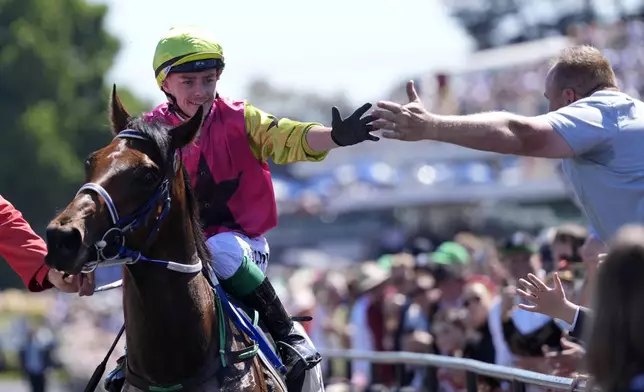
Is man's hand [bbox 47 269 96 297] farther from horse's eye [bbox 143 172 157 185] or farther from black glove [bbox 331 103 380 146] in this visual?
black glove [bbox 331 103 380 146]

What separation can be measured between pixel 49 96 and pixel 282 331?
4501 cm

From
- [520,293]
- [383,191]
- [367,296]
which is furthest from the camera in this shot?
[383,191]

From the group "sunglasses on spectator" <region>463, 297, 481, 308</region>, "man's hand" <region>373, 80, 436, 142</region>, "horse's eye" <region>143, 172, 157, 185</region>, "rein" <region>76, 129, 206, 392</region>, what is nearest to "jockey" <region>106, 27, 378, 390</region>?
"rein" <region>76, 129, 206, 392</region>

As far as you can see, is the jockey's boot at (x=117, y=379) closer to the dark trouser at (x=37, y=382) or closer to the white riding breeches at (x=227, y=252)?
the white riding breeches at (x=227, y=252)

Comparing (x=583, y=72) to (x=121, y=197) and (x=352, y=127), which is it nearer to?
(x=352, y=127)

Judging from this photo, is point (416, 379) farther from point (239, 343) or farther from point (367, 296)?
point (239, 343)

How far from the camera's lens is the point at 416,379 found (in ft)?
29.1

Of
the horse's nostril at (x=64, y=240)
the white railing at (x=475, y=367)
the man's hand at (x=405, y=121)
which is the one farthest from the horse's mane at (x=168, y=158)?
the white railing at (x=475, y=367)

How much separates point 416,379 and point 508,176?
1877 cm

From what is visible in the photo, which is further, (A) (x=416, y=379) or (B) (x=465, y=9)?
(B) (x=465, y=9)

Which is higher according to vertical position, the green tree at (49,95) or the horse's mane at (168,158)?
the horse's mane at (168,158)

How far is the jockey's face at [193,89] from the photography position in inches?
219

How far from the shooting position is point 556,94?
15.8 ft

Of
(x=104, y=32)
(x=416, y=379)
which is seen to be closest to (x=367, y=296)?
(x=416, y=379)
